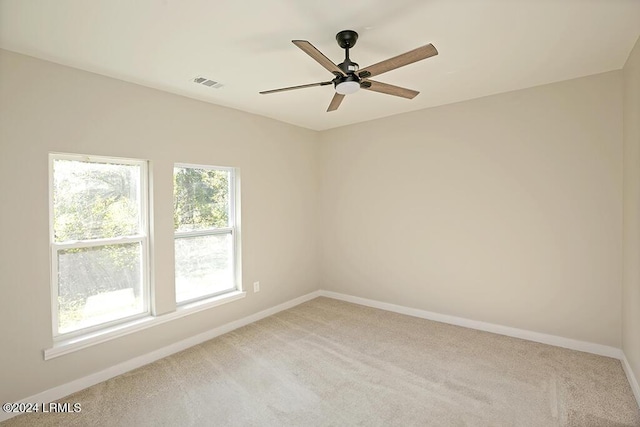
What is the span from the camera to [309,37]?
7.04 feet

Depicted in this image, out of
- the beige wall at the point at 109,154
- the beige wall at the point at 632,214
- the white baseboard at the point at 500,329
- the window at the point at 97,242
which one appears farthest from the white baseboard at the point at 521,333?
the window at the point at 97,242

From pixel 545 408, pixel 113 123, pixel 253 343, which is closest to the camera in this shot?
pixel 545 408

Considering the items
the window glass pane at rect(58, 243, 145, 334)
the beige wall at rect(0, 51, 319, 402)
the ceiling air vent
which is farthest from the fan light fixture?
the window glass pane at rect(58, 243, 145, 334)

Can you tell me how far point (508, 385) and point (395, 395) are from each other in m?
0.92

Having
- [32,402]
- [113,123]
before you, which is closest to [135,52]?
[113,123]

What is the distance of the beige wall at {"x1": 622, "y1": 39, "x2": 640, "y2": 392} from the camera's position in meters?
2.30

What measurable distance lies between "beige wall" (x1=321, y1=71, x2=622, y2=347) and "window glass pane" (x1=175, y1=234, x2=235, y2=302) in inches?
69.6

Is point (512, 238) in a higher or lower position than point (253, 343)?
higher

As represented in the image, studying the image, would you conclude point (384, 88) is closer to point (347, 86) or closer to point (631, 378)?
point (347, 86)

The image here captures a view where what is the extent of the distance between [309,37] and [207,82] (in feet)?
4.07

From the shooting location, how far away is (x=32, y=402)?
90.4 inches

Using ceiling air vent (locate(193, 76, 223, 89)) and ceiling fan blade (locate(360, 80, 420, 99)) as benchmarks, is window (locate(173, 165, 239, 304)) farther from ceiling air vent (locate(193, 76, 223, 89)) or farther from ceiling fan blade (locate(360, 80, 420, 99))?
ceiling fan blade (locate(360, 80, 420, 99))

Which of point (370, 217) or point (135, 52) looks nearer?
point (135, 52)

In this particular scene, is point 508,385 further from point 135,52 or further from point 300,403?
point 135,52
